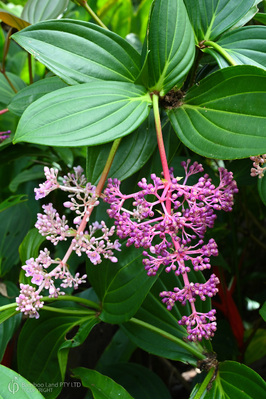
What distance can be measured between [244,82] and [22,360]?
25.0 inches

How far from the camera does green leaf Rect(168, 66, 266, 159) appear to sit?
1.78 feet

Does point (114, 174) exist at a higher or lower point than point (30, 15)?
lower

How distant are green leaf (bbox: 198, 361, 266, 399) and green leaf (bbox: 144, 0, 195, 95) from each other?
1.48 ft

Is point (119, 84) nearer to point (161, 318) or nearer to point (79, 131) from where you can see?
point (79, 131)

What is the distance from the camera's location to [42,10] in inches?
33.5

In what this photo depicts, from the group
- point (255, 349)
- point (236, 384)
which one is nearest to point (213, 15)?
point (236, 384)

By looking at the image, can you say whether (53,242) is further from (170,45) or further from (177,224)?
(170,45)

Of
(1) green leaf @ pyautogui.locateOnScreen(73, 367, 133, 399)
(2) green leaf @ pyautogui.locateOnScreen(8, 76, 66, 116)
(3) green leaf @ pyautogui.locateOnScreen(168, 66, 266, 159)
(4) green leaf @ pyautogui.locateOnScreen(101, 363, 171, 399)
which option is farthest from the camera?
(4) green leaf @ pyautogui.locateOnScreen(101, 363, 171, 399)

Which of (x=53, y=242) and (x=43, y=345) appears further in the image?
(x=43, y=345)

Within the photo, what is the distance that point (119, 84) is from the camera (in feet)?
2.08

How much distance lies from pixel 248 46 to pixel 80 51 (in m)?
0.27

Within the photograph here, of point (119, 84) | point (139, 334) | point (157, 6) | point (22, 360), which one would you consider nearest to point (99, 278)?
Result: point (139, 334)

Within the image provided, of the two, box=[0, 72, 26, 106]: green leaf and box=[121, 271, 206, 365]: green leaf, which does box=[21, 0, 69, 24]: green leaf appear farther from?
box=[121, 271, 206, 365]: green leaf

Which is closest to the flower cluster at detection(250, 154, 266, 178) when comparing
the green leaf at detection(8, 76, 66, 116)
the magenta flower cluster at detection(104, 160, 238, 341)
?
the magenta flower cluster at detection(104, 160, 238, 341)
